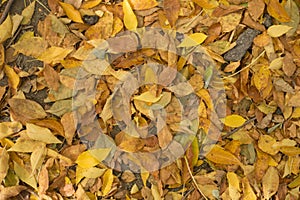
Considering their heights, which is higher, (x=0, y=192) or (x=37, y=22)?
(x=37, y=22)

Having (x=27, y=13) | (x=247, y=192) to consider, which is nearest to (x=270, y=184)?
(x=247, y=192)

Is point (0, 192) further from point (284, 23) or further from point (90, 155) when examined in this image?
point (284, 23)

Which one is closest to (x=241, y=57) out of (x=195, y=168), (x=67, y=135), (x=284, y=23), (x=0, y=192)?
(x=284, y=23)

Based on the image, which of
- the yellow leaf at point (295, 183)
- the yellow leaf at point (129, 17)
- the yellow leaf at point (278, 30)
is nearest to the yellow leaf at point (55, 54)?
the yellow leaf at point (129, 17)

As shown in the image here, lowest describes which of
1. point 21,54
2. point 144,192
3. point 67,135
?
point 144,192

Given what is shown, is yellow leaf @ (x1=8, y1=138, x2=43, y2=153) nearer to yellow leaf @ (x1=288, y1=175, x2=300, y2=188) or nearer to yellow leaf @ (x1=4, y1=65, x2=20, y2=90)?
yellow leaf @ (x1=4, y1=65, x2=20, y2=90)

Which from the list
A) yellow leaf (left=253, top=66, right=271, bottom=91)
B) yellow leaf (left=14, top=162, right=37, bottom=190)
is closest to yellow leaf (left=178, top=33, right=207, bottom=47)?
yellow leaf (left=253, top=66, right=271, bottom=91)

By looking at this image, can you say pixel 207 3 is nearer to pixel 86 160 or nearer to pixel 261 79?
pixel 261 79
